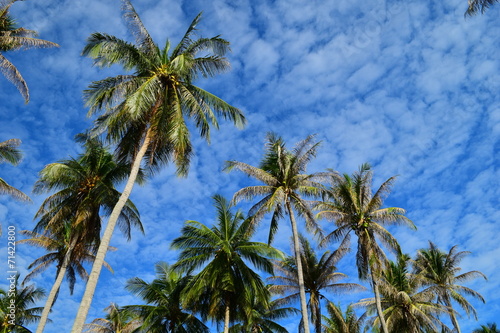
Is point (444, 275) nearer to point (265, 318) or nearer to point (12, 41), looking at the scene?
point (265, 318)

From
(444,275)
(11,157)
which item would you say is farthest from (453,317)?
(11,157)

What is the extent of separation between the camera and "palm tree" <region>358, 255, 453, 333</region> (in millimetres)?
27366

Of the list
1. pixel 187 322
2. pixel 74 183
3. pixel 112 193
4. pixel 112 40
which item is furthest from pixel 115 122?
pixel 187 322

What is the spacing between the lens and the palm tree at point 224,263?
21.4 meters

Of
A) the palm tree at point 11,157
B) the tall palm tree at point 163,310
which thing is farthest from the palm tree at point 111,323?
the palm tree at point 11,157

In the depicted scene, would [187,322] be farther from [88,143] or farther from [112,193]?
[88,143]

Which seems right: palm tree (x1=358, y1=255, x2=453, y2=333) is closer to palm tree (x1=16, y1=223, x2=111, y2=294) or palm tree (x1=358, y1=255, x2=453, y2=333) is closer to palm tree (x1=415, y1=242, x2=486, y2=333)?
palm tree (x1=415, y1=242, x2=486, y2=333)

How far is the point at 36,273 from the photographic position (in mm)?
25219

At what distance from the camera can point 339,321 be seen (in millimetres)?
29359

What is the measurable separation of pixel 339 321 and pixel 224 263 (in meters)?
13.1

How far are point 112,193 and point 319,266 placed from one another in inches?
624

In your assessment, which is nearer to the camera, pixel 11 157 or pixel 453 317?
pixel 11 157

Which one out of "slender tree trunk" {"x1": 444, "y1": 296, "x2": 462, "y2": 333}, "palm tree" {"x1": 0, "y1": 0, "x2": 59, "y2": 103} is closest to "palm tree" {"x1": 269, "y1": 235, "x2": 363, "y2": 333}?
"slender tree trunk" {"x1": 444, "y1": 296, "x2": 462, "y2": 333}

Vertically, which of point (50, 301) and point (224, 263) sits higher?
point (224, 263)
